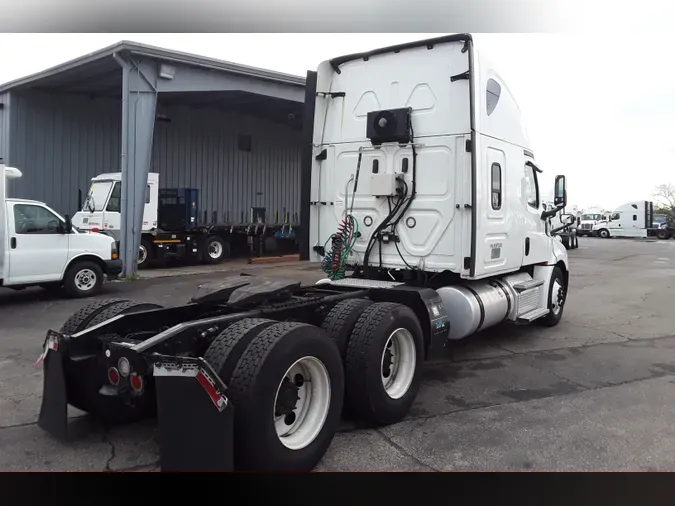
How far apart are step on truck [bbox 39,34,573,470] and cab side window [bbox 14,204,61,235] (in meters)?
5.90

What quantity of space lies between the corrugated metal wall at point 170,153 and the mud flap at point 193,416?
17273 millimetres

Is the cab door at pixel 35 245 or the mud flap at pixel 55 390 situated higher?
the cab door at pixel 35 245

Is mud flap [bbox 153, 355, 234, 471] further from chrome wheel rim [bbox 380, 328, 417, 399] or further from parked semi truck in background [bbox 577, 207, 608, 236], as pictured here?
parked semi truck in background [bbox 577, 207, 608, 236]

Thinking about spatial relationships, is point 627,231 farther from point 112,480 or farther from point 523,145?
point 112,480

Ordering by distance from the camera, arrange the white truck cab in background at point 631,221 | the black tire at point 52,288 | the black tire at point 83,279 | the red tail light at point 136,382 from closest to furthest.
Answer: the red tail light at point 136,382
the black tire at point 83,279
the black tire at point 52,288
the white truck cab in background at point 631,221

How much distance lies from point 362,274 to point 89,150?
1541 cm

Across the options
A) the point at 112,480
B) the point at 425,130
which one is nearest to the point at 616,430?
the point at 425,130

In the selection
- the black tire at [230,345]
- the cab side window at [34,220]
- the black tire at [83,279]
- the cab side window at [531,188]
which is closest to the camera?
the black tire at [230,345]

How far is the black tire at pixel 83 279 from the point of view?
10.6m

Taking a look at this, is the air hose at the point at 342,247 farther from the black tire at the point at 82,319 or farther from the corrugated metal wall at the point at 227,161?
the corrugated metal wall at the point at 227,161

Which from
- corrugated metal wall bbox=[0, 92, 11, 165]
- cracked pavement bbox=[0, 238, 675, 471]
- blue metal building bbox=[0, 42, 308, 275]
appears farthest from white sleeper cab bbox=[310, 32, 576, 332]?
corrugated metal wall bbox=[0, 92, 11, 165]

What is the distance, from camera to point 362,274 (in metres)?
6.62

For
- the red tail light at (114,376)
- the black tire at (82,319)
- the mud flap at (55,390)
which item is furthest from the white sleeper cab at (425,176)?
the mud flap at (55,390)

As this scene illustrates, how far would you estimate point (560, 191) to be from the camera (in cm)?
800
